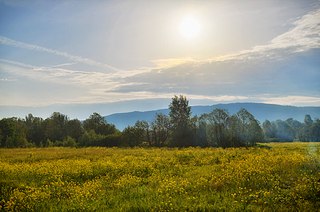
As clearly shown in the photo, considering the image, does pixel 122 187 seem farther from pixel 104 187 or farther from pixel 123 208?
pixel 123 208

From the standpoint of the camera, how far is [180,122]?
8000 cm

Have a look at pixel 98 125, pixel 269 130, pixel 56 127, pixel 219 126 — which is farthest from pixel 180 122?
pixel 269 130

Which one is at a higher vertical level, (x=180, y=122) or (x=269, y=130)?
(x=180, y=122)

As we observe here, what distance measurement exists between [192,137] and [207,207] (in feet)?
205

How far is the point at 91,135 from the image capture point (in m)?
81.1

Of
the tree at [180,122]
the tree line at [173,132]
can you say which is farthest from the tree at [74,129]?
the tree at [180,122]

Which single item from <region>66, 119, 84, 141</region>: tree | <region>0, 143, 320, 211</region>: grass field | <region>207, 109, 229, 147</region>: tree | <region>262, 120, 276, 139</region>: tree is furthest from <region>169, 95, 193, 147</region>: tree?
<region>262, 120, 276, 139</region>: tree

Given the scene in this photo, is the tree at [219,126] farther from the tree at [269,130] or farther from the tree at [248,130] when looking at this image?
the tree at [269,130]

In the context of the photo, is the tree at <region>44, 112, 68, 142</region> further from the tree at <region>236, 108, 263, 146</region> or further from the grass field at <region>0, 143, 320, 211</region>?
the grass field at <region>0, 143, 320, 211</region>

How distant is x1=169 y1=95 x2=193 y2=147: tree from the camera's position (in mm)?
74625

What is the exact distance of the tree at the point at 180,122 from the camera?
74.6m

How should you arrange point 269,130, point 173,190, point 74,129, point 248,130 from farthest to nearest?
point 269,130 → point 74,129 → point 248,130 → point 173,190

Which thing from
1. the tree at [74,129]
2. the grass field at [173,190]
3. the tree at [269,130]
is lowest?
the tree at [269,130]

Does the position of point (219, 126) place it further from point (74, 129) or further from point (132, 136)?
point (74, 129)
